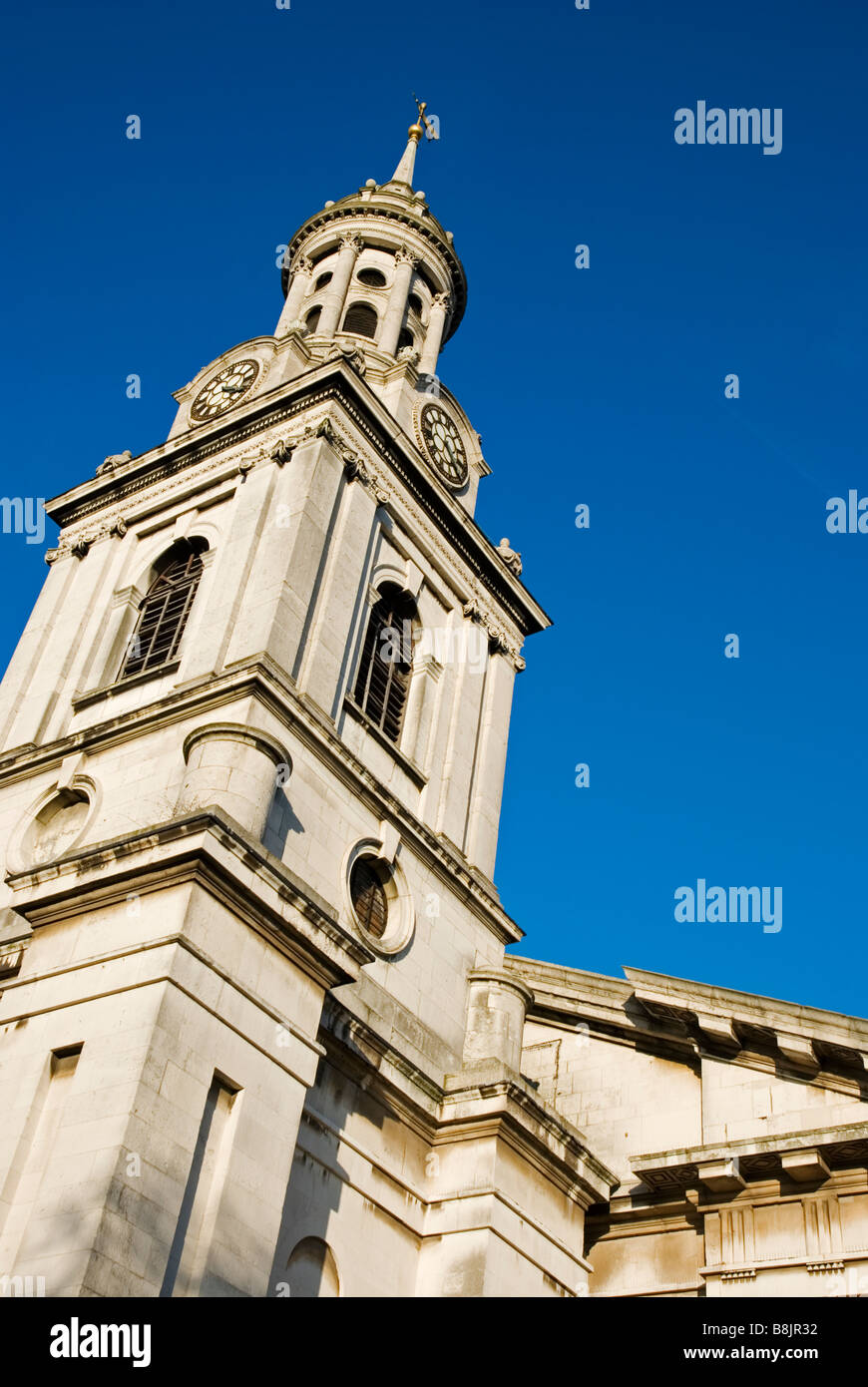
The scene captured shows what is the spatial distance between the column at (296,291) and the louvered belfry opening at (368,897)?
19.1m

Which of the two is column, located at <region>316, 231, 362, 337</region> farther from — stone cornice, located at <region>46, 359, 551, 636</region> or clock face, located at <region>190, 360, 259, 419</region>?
stone cornice, located at <region>46, 359, 551, 636</region>

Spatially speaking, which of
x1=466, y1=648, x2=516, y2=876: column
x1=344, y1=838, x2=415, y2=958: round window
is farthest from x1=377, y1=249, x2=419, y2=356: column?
x1=344, y1=838, x2=415, y2=958: round window

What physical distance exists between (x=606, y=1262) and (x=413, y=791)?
9.88 metres

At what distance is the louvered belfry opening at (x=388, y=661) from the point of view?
3127 centimetres

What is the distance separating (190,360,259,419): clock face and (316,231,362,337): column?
330cm

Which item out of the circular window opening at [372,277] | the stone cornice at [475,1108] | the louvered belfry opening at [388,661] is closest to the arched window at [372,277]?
the circular window opening at [372,277]

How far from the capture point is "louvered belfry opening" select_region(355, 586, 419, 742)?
1231 inches

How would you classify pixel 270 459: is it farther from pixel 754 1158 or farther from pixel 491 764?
pixel 754 1158

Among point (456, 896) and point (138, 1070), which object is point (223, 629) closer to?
point (456, 896)

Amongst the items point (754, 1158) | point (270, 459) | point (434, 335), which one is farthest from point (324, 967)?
point (434, 335)

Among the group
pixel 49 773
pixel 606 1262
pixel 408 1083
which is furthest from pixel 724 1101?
pixel 49 773

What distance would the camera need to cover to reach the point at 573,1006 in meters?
29.5

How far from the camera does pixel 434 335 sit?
1726 inches

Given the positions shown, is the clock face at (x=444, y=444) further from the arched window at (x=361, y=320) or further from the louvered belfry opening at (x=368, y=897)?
the louvered belfry opening at (x=368, y=897)
